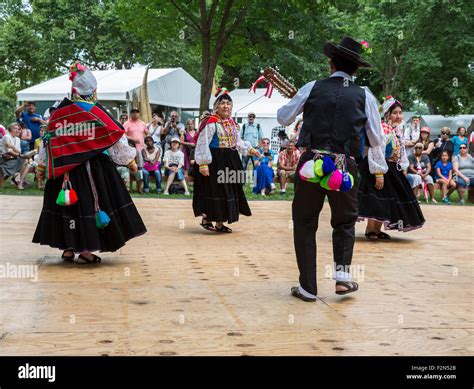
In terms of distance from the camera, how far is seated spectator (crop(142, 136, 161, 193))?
16.5 meters

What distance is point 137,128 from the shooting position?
16719 millimetres

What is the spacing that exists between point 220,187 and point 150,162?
6838 mm

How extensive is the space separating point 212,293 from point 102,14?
116ft

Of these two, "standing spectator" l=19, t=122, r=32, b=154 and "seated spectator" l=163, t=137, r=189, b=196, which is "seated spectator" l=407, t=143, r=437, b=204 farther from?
"standing spectator" l=19, t=122, r=32, b=154

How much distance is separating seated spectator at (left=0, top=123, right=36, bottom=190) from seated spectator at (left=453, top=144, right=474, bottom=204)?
8.82 m

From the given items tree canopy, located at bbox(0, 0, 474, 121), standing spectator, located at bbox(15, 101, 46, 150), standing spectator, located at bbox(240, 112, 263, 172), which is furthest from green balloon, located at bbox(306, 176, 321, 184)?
standing spectator, located at bbox(240, 112, 263, 172)

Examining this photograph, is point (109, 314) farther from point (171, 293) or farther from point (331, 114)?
point (331, 114)

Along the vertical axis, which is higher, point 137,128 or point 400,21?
point 400,21

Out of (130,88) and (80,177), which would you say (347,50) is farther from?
(130,88)

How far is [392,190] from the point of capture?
9.44 m

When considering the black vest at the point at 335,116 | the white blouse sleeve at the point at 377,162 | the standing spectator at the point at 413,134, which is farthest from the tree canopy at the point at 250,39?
the standing spectator at the point at 413,134

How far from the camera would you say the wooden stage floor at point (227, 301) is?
4.60 metres

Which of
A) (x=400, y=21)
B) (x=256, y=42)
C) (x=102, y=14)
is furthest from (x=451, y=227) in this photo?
(x=102, y=14)

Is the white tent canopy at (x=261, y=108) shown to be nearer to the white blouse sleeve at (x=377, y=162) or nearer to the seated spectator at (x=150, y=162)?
the seated spectator at (x=150, y=162)
